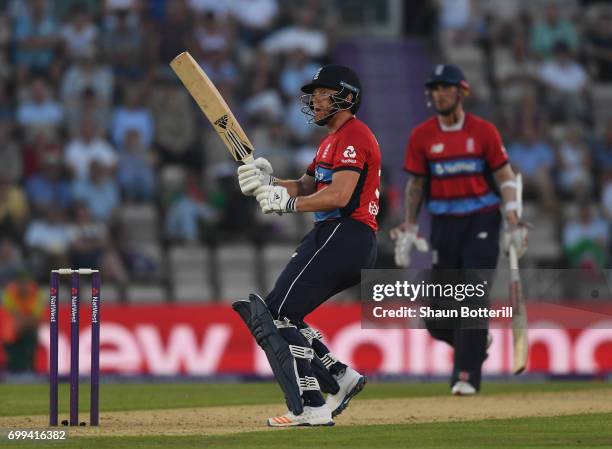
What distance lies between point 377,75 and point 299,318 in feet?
38.7

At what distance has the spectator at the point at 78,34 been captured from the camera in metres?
18.8

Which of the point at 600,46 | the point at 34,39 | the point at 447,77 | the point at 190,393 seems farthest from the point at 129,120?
the point at 447,77

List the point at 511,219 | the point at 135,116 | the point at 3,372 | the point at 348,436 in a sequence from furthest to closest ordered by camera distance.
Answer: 1. the point at 135,116
2. the point at 3,372
3. the point at 511,219
4. the point at 348,436

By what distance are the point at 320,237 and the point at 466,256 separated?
2.80m

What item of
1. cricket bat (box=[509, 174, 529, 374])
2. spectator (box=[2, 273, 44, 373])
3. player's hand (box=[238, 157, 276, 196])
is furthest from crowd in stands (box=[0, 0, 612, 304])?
player's hand (box=[238, 157, 276, 196])

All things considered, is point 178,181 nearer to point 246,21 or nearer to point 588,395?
point 246,21

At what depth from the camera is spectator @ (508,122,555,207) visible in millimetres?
18188

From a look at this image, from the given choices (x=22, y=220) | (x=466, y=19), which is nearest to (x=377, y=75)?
(x=466, y=19)

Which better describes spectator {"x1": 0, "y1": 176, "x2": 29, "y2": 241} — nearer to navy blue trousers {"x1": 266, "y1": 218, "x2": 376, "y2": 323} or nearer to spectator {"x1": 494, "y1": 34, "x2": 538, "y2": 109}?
spectator {"x1": 494, "y1": 34, "x2": 538, "y2": 109}

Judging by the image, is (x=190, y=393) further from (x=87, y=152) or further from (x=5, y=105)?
(x=5, y=105)

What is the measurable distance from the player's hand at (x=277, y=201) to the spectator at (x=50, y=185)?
28.1 feet

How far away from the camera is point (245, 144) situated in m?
9.58

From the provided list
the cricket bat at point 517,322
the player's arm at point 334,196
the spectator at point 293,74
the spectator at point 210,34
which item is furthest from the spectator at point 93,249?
the player's arm at point 334,196

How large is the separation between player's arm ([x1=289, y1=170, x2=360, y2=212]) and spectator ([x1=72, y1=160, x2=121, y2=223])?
8.53 metres
